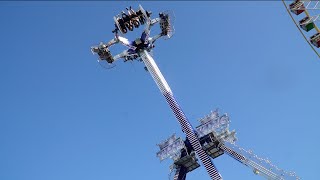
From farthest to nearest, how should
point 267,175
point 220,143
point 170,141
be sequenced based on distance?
point 170,141, point 220,143, point 267,175

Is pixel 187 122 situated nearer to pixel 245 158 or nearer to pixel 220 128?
pixel 220 128

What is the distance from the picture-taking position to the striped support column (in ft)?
157

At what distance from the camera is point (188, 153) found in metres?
50.7

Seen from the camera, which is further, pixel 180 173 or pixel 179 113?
pixel 179 113

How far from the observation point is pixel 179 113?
51125 mm

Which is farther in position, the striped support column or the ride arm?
the ride arm

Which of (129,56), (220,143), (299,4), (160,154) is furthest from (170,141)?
(299,4)

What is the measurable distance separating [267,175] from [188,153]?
8.80 m

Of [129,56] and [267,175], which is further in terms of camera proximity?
[129,56]

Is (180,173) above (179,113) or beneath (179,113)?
beneath

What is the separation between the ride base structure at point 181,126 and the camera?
48.7 m

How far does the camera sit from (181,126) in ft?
166

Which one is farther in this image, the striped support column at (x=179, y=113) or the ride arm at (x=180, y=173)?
the ride arm at (x=180, y=173)

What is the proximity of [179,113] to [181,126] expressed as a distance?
1.52 m
